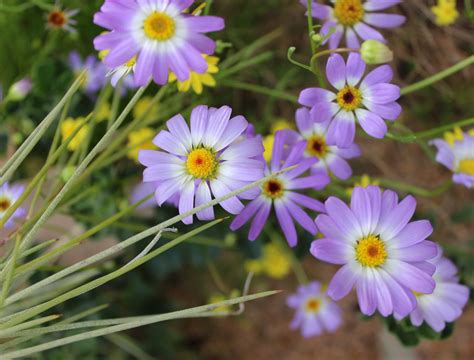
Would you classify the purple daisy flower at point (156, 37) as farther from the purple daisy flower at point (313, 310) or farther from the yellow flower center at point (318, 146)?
the purple daisy flower at point (313, 310)

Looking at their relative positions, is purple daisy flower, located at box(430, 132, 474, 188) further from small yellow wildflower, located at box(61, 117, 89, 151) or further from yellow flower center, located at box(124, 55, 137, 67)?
small yellow wildflower, located at box(61, 117, 89, 151)

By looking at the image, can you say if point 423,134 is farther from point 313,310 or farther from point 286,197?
point 313,310

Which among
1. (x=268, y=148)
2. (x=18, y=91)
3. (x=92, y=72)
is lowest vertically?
(x=268, y=148)

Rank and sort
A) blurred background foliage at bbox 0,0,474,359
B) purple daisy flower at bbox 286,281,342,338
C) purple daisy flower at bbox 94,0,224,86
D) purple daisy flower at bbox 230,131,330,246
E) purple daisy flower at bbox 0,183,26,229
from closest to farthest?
1. purple daisy flower at bbox 94,0,224,86
2. purple daisy flower at bbox 230,131,330,246
3. purple daisy flower at bbox 0,183,26,229
4. blurred background foliage at bbox 0,0,474,359
5. purple daisy flower at bbox 286,281,342,338

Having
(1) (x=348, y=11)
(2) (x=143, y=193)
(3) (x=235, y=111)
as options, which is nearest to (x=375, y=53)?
(1) (x=348, y=11)

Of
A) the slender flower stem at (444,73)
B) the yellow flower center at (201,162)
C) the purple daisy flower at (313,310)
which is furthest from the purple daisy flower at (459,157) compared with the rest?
the purple daisy flower at (313,310)

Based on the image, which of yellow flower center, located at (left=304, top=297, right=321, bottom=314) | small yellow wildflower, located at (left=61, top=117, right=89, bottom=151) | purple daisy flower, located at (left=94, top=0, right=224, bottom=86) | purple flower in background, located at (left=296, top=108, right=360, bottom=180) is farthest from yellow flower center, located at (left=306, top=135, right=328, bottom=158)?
yellow flower center, located at (left=304, top=297, right=321, bottom=314)

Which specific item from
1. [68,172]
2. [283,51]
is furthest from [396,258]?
[283,51]
